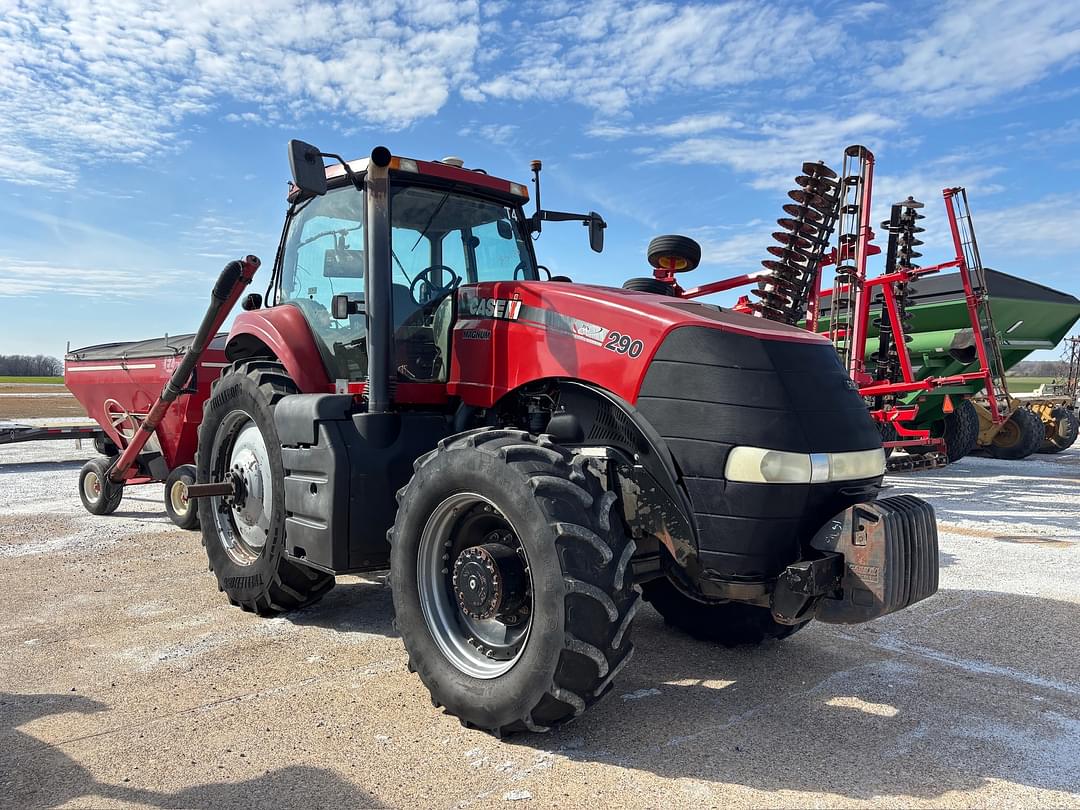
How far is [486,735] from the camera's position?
317 centimetres

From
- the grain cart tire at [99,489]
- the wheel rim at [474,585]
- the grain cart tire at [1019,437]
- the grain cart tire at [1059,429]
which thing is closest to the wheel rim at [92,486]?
the grain cart tire at [99,489]

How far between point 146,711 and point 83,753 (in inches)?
15.8

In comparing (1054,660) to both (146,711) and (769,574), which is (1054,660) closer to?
(769,574)

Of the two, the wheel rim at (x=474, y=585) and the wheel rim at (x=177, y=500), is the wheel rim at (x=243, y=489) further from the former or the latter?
the wheel rim at (x=177, y=500)

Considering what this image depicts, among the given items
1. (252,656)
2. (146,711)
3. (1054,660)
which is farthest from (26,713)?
(1054,660)

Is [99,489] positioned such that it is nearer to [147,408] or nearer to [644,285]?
[147,408]

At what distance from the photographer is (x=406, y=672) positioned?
3.85m

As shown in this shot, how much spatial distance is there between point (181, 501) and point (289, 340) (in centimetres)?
368

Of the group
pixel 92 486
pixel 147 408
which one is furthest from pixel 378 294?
pixel 92 486

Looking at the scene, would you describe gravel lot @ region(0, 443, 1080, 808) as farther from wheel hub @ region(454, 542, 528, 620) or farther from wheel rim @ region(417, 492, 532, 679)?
wheel hub @ region(454, 542, 528, 620)

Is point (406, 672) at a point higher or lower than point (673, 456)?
lower

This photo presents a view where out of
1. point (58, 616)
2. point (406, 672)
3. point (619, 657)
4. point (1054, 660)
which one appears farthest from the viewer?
point (58, 616)

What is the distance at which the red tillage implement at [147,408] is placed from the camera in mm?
7398

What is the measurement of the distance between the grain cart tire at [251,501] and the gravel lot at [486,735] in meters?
0.20
